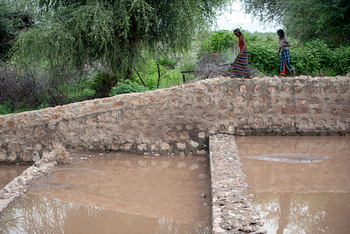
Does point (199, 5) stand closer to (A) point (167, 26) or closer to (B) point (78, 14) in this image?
(A) point (167, 26)

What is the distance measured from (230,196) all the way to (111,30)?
6652 millimetres

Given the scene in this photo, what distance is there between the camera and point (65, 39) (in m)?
8.88

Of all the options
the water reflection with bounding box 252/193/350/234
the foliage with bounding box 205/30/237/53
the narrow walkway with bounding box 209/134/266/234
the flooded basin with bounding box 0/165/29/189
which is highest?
the foliage with bounding box 205/30/237/53

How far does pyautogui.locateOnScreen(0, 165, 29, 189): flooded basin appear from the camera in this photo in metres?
5.85

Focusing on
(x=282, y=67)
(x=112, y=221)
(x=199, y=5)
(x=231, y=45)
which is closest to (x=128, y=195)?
(x=112, y=221)

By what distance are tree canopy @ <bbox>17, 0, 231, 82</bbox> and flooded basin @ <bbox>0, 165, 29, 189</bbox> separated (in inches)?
146

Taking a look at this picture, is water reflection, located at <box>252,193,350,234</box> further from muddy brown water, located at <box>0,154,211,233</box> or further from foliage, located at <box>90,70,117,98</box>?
foliage, located at <box>90,70,117,98</box>

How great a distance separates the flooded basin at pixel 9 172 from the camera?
19.2 ft

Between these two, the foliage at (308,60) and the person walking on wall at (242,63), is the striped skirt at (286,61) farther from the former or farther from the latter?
the foliage at (308,60)

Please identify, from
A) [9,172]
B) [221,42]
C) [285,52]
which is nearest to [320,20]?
[221,42]

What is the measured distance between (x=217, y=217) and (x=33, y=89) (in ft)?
32.0

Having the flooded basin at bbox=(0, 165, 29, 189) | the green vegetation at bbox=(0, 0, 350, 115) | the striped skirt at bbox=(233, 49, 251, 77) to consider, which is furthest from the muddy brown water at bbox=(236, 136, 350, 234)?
the green vegetation at bbox=(0, 0, 350, 115)

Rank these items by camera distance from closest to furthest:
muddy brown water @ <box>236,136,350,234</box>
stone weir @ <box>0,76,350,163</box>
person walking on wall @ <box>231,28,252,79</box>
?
muddy brown water @ <box>236,136,350,234</box>
stone weir @ <box>0,76,350,163</box>
person walking on wall @ <box>231,28,252,79</box>

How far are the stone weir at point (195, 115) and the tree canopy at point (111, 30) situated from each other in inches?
128
